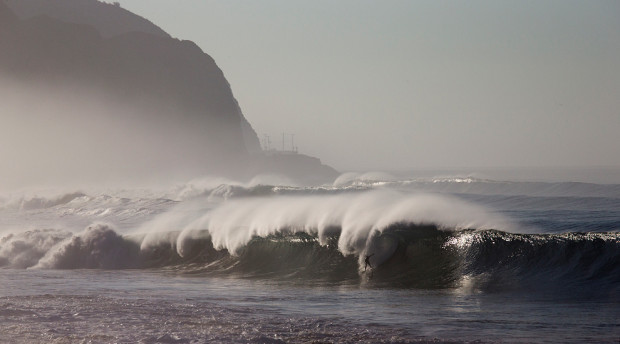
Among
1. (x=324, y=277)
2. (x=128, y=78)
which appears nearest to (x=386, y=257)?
(x=324, y=277)

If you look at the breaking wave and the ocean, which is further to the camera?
the breaking wave

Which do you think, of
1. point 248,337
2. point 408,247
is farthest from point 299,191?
point 248,337

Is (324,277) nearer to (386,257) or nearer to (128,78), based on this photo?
(386,257)

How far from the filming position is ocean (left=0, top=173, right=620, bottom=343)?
11.9m

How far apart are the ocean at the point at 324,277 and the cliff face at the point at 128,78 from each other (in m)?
77.6

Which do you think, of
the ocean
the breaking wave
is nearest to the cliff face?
the ocean

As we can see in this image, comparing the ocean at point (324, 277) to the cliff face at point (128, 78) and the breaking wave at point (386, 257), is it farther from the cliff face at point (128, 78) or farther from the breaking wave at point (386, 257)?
the cliff face at point (128, 78)

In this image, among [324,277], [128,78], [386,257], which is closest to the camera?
[324,277]

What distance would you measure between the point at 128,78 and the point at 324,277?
309 feet

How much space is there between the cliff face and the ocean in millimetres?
77624

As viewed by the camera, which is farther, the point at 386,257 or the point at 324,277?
the point at 386,257

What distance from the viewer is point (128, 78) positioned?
107938 mm

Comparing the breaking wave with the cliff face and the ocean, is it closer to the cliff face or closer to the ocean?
the ocean

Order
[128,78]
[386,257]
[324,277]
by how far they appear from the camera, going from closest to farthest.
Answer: [324,277] < [386,257] < [128,78]
